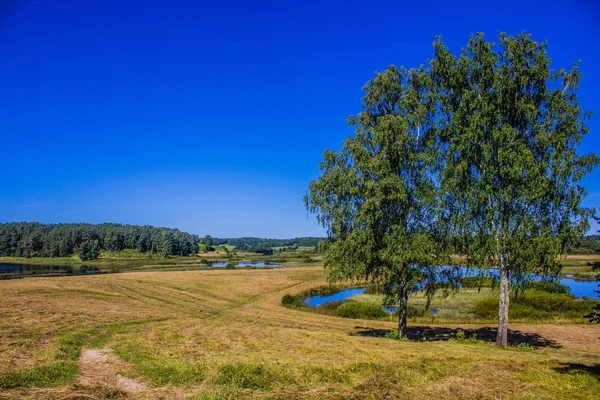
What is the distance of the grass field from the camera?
41.5 ft

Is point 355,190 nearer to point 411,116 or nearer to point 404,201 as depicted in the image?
point 404,201

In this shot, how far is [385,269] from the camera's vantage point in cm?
3038

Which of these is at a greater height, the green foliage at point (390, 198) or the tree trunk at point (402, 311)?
the green foliage at point (390, 198)

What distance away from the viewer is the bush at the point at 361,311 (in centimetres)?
4625

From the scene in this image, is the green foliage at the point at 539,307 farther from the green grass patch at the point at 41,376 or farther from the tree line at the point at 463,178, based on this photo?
the green grass patch at the point at 41,376

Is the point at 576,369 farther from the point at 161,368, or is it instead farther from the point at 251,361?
the point at 161,368

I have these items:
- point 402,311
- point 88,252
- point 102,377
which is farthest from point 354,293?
point 88,252

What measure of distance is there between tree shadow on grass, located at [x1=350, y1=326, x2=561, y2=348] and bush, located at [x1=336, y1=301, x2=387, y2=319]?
772cm

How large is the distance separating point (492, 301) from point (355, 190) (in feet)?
108

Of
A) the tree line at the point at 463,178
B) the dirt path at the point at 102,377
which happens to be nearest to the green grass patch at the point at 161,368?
the dirt path at the point at 102,377

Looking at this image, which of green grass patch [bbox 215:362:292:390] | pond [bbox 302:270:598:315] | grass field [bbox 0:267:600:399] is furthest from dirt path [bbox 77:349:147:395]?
→ pond [bbox 302:270:598:315]

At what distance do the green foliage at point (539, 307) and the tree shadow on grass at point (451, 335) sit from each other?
10.7 metres

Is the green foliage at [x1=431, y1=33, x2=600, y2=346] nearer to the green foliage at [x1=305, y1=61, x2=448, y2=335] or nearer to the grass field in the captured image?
the green foliage at [x1=305, y1=61, x2=448, y2=335]

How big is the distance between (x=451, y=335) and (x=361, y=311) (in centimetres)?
1411
